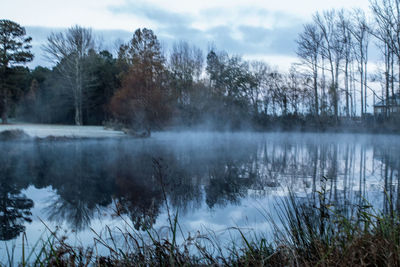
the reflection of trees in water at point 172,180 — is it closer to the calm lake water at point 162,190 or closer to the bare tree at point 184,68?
the calm lake water at point 162,190

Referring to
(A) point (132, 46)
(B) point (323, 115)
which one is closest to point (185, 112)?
(A) point (132, 46)

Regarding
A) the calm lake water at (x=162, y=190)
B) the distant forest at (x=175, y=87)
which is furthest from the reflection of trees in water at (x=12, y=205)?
the distant forest at (x=175, y=87)

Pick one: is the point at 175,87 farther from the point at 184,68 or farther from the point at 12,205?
the point at 12,205

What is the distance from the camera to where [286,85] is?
31.3 meters

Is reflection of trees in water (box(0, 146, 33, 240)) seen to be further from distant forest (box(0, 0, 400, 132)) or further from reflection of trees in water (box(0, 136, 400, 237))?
distant forest (box(0, 0, 400, 132))

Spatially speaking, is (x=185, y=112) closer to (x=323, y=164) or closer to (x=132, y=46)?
(x=132, y=46)

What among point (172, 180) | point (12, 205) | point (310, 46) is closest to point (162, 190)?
point (172, 180)

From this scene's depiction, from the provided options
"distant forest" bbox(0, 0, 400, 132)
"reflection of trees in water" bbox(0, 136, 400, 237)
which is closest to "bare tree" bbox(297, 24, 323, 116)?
"distant forest" bbox(0, 0, 400, 132)

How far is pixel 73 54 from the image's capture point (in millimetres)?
28625

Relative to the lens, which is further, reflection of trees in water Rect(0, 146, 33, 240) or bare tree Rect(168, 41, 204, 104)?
bare tree Rect(168, 41, 204, 104)

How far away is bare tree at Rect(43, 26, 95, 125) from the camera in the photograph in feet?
92.3

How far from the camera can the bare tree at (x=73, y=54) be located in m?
28.1

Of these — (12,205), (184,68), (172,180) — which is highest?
(184,68)

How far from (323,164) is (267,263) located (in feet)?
24.0
